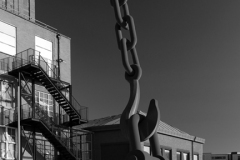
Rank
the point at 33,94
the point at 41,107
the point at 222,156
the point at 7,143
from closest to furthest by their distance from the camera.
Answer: the point at 7,143 → the point at 33,94 → the point at 41,107 → the point at 222,156

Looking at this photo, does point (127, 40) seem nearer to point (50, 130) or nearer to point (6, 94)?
point (50, 130)

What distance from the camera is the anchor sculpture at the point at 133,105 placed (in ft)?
10.2

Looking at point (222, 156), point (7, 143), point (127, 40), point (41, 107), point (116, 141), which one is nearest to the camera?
point (127, 40)

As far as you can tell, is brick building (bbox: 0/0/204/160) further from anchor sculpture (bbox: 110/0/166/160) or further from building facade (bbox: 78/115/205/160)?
anchor sculpture (bbox: 110/0/166/160)

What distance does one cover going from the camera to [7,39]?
33.3 meters

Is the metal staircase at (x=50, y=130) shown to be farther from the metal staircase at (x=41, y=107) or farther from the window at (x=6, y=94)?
the window at (x=6, y=94)

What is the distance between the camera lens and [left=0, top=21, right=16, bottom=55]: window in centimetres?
3291

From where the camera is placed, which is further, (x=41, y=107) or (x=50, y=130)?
(x=41, y=107)

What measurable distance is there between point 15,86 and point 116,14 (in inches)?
1188

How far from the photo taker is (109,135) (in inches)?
1452

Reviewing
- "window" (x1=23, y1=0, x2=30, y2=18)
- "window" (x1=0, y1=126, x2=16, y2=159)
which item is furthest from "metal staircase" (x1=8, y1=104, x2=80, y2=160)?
"window" (x1=23, y1=0, x2=30, y2=18)

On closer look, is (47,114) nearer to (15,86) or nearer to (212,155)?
(15,86)

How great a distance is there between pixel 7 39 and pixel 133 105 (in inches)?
1237

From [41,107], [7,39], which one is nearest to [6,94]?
[41,107]
